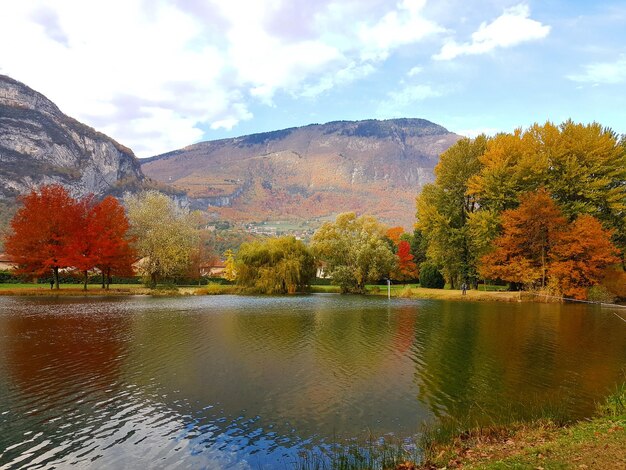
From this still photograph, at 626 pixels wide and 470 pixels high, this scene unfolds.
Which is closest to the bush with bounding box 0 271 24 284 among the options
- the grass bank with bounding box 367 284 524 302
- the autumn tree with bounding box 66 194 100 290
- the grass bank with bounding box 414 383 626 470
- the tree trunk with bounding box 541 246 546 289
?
the autumn tree with bounding box 66 194 100 290

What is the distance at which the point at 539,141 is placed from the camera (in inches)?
1843

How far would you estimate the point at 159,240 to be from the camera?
185 feet

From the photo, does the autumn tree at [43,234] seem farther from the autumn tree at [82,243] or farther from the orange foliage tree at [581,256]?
the orange foliage tree at [581,256]

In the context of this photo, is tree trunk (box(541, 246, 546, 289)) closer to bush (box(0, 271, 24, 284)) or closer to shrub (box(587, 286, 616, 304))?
shrub (box(587, 286, 616, 304))

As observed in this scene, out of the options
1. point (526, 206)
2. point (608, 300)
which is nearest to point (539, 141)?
point (526, 206)

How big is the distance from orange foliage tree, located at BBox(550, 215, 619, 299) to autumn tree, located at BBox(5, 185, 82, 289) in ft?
177

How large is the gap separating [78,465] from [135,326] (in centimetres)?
1831

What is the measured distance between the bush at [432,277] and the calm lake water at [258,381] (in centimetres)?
2861

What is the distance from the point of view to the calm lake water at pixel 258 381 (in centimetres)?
946

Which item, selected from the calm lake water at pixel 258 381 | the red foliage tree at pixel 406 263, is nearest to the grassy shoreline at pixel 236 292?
the red foliage tree at pixel 406 263

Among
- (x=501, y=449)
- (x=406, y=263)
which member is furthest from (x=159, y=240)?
(x=501, y=449)

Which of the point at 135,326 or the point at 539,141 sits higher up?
the point at 539,141

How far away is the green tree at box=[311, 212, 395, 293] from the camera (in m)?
53.3

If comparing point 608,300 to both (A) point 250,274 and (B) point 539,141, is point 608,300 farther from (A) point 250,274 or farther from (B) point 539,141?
(A) point 250,274
